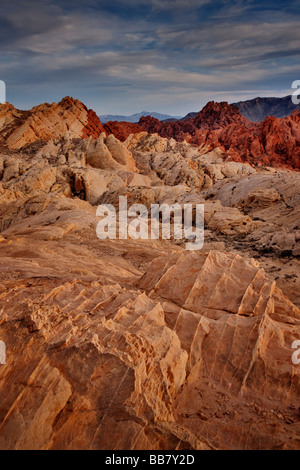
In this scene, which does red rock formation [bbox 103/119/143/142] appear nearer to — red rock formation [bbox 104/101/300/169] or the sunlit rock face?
red rock formation [bbox 104/101/300/169]

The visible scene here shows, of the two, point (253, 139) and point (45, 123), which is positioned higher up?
point (253, 139)

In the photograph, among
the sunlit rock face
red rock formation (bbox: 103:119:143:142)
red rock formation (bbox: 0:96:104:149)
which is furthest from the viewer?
red rock formation (bbox: 103:119:143:142)

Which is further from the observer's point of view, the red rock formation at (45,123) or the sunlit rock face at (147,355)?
the red rock formation at (45,123)

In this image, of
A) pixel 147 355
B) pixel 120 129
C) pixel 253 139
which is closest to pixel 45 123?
pixel 120 129

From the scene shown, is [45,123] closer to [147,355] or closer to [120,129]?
[120,129]

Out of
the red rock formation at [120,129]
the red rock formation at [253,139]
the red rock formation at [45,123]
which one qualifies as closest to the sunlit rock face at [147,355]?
the red rock formation at [45,123]

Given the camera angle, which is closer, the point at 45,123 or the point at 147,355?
the point at 147,355

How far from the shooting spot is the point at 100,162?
4547cm

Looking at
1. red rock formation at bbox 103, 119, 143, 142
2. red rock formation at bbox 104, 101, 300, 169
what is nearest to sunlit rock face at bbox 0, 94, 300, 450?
red rock formation at bbox 104, 101, 300, 169

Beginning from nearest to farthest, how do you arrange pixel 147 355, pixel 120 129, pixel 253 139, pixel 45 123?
pixel 147 355 → pixel 45 123 → pixel 120 129 → pixel 253 139

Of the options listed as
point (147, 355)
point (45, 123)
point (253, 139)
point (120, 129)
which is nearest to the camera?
point (147, 355)

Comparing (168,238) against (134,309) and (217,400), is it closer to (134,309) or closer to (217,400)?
(134,309)

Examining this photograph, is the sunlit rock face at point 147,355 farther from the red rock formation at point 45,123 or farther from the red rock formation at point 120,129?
the red rock formation at point 120,129
